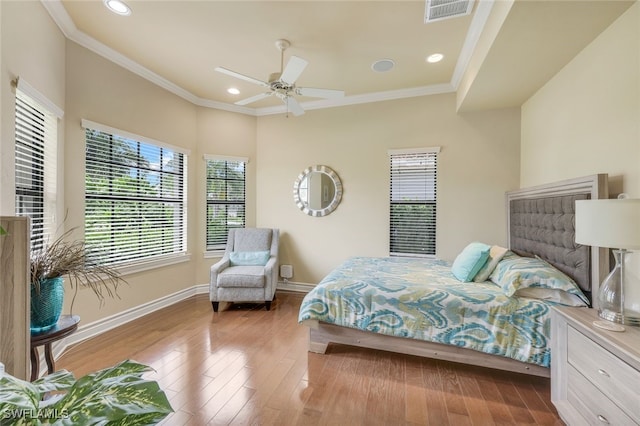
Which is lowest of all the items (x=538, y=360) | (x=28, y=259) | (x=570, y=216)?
(x=538, y=360)

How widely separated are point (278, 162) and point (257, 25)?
7.03 ft

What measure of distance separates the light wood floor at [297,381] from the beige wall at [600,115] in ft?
3.60

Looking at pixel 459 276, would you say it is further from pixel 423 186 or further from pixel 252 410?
pixel 252 410

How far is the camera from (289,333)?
2.89 meters

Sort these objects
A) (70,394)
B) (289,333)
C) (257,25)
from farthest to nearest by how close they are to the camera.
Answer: (289,333) → (257,25) → (70,394)

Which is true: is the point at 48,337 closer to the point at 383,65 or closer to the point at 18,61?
the point at 18,61

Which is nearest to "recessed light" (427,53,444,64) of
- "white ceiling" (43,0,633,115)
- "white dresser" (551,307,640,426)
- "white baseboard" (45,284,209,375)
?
"white ceiling" (43,0,633,115)

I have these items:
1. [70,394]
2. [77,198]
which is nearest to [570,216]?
[70,394]

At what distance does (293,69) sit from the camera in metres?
2.32

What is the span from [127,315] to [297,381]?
2.26m

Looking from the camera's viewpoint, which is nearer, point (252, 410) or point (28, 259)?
point (28, 259)

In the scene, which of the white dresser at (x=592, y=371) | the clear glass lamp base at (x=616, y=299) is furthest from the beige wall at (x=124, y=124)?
the clear glass lamp base at (x=616, y=299)

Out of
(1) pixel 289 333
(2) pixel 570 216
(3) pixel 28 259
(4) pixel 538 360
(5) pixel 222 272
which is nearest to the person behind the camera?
(3) pixel 28 259

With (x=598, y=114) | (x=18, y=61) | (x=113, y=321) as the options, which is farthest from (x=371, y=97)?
(x=113, y=321)
